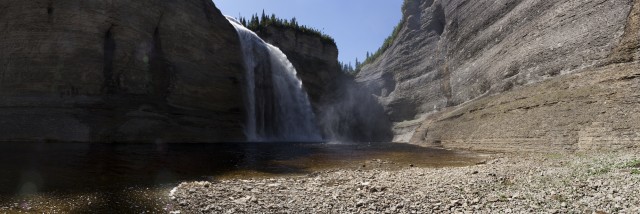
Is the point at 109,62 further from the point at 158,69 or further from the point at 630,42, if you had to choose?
the point at 630,42

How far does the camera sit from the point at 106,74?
26797 mm

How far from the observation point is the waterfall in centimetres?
3891

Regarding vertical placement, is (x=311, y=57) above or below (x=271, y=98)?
above

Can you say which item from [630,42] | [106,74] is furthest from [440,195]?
[106,74]

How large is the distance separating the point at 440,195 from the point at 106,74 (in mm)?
26612

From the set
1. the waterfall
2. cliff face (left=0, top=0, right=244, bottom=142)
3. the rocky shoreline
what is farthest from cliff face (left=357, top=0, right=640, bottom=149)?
cliff face (left=0, top=0, right=244, bottom=142)

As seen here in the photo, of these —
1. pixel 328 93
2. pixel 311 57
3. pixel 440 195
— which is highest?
pixel 311 57

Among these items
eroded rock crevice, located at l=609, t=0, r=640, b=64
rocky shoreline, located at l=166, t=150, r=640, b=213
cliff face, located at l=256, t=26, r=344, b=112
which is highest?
cliff face, located at l=256, t=26, r=344, b=112

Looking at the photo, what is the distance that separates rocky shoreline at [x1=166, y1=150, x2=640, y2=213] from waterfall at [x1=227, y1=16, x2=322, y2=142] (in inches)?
1125

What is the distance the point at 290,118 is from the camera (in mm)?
44406

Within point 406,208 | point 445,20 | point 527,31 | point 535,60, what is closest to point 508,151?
point 535,60

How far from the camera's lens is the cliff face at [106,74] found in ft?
78.3

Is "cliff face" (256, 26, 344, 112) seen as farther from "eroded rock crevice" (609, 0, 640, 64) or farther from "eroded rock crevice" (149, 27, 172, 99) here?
"eroded rock crevice" (609, 0, 640, 64)

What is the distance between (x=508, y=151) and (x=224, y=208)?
1788cm
